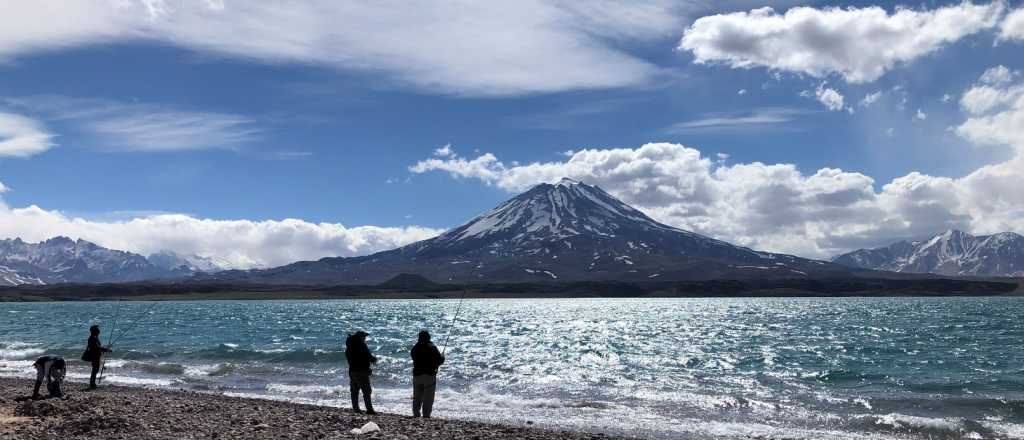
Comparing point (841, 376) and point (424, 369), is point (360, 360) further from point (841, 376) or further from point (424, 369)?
point (841, 376)

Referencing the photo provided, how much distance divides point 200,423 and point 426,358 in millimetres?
6124

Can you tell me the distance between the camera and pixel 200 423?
20.1m

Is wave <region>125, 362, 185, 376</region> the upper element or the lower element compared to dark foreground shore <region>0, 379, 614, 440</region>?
lower

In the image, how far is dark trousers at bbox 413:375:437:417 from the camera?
22.5 meters

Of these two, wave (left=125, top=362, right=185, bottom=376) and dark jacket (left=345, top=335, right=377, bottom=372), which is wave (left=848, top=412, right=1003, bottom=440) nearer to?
dark jacket (left=345, top=335, right=377, bottom=372)

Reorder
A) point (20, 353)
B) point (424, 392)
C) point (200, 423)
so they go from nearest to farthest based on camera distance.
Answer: point (200, 423) < point (424, 392) < point (20, 353)

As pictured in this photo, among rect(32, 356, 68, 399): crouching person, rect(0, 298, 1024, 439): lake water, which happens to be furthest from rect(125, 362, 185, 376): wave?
rect(32, 356, 68, 399): crouching person

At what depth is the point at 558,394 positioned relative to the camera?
31688 millimetres

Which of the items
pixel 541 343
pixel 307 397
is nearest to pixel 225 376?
pixel 307 397

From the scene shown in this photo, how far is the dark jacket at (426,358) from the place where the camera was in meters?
22.0

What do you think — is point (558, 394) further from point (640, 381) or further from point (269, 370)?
point (269, 370)

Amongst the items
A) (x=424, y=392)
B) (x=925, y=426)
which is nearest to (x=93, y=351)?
(x=424, y=392)

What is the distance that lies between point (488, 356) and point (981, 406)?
26744 millimetres

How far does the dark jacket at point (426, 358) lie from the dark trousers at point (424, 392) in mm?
196
